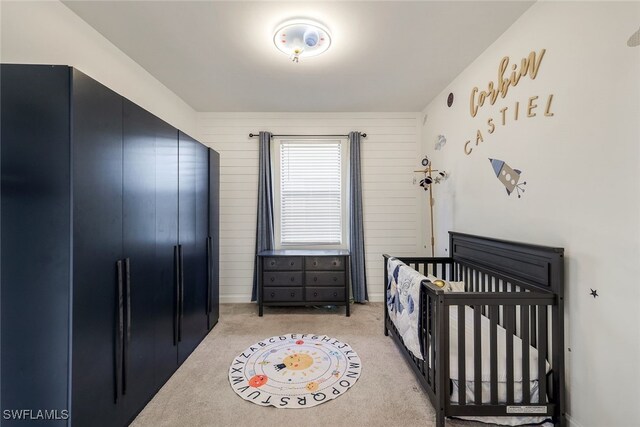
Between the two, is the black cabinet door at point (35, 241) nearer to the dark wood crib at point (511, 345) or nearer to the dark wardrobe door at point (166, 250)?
the dark wardrobe door at point (166, 250)

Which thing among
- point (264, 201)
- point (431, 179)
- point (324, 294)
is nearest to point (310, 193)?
point (264, 201)

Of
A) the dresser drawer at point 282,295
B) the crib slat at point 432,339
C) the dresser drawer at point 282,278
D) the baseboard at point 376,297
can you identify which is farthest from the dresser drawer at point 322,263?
the crib slat at point 432,339

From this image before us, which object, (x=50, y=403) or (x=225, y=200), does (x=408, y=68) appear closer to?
(x=225, y=200)

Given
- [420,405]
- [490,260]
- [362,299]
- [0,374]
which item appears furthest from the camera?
[362,299]

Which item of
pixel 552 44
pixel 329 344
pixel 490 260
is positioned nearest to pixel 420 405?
pixel 329 344

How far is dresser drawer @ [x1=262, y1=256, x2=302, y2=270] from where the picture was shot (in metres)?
3.08

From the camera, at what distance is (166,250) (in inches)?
75.0

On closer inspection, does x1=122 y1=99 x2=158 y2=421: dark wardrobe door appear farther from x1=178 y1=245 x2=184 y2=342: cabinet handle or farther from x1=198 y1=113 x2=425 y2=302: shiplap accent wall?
x1=198 y1=113 x2=425 y2=302: shiplap accent wall

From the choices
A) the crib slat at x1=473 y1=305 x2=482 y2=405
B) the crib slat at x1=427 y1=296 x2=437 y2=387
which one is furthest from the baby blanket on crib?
the crib slat at x1=473 y1=305 x2=482 y2=405

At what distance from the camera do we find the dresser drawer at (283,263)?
10.1 ft

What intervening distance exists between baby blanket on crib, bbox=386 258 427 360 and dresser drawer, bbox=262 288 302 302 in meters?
1.17

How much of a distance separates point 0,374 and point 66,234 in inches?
25.6

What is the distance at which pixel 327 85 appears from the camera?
276 centimetres

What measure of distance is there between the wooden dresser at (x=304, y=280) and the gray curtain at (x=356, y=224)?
17.0 inches
